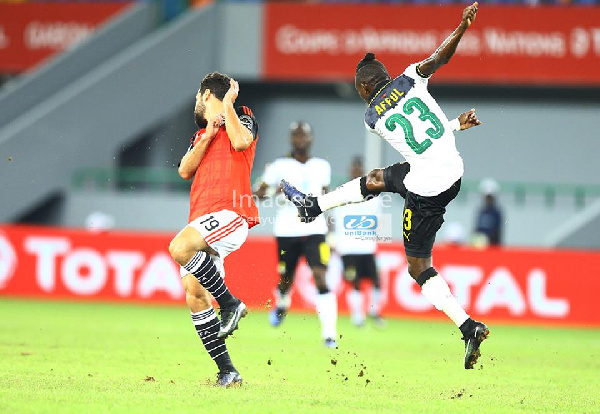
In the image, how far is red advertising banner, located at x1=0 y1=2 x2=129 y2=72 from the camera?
85.4 feet

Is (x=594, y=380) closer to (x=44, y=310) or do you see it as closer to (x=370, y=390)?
(x=370, y=390)

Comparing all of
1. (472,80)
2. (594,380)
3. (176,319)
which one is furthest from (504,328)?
(472,80)

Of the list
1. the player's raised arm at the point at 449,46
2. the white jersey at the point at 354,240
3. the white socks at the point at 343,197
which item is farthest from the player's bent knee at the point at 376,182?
the white jersey at the point at 354,240

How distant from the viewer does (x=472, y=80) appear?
2322 cm

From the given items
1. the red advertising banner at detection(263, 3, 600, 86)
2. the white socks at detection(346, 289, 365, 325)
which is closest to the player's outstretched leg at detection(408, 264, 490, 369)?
the white socks at detection(346, 289, 365, 325)

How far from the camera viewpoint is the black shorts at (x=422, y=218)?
28.6ft

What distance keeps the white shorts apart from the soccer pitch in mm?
1106

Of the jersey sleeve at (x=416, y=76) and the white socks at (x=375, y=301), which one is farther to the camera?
the white socks at (x=375, y=301)

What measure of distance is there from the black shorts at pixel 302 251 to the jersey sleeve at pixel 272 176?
0.75 metres

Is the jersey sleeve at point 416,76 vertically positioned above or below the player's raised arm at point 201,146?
above

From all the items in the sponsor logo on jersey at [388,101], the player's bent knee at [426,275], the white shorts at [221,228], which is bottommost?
the player's bent knee at [426,275]

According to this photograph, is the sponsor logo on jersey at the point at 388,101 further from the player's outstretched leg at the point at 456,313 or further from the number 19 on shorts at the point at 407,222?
the player's outstretched leg at the point at 456,313

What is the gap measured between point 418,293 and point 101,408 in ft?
36.0

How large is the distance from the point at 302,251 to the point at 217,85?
498 cm
